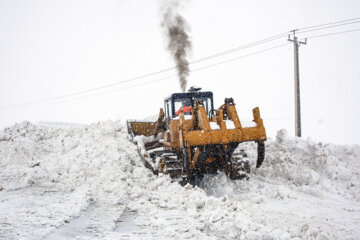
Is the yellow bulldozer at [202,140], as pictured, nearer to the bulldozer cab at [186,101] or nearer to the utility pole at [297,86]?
the bulldozer cab at [186,101]

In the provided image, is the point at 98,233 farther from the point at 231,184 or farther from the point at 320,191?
the point at 320,191

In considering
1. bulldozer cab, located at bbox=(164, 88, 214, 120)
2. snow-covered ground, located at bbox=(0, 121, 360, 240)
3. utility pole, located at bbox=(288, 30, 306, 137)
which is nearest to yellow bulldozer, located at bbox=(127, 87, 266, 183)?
bulldozer cab, located at bbox=(164, 88, 214, 120)

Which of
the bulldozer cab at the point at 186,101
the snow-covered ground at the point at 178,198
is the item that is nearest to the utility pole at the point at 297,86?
the snow-covered ground at the point at 178,198

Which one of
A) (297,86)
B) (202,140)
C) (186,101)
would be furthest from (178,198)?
(297,86)

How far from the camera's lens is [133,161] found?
1003 centimetres

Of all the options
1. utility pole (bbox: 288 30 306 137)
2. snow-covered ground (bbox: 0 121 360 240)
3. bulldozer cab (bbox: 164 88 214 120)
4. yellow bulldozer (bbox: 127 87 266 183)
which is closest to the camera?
snow-covered ground (bbox: 0 121 360 240)

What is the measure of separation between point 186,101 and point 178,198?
3.71 metres

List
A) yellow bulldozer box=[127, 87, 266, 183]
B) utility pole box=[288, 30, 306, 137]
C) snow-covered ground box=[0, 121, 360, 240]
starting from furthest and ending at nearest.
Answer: utility pole box=[288, 30, 306, 137], yellow bulldozer box=[127, 87, 266, 183], snow-covered ground box=[0, 121, 360, 240]

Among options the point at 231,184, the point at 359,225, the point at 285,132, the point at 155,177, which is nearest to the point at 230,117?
the point at 231,184

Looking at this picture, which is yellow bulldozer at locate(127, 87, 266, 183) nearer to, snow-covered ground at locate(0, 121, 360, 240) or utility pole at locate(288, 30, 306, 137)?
snow-covered ground at locate(0, 121, 360, 240)

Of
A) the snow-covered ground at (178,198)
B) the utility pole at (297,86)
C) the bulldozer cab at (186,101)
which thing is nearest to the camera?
the snow-covered ground at (178,198)

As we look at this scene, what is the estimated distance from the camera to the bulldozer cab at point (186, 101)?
880 centimetres

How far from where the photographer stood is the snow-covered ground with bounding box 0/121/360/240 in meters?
4.35

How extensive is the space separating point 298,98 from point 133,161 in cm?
964
